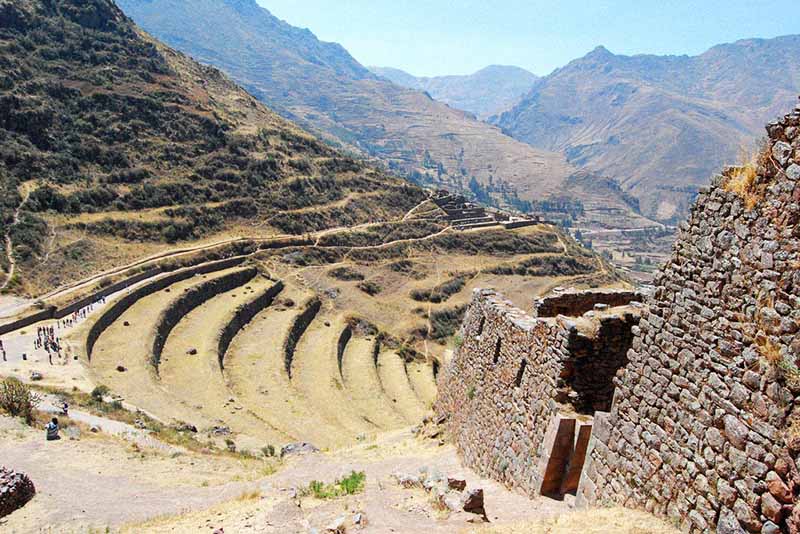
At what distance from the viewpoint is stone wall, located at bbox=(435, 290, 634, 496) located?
8438 mm

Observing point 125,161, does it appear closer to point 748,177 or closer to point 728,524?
point 748,177

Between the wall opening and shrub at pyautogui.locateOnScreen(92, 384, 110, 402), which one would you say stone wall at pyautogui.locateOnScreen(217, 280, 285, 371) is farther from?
the wall opening

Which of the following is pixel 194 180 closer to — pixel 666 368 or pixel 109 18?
pixel 109 18

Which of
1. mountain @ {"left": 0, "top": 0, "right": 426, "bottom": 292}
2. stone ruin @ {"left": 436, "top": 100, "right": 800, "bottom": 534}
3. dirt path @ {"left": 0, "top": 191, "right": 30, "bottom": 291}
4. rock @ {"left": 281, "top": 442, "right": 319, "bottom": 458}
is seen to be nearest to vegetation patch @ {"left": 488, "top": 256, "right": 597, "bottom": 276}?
mountain @ {"left": 0, "top": 0, "right": 426, "bottom": 292}

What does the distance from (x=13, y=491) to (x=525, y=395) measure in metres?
11.6

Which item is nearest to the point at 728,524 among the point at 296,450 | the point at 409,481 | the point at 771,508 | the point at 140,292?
the point at 771,508

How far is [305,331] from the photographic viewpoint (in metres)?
47.1

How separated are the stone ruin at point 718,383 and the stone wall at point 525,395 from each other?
72 mm

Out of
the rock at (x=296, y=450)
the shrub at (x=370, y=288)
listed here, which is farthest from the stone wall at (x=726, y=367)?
the shrub at (x=370, y=288)

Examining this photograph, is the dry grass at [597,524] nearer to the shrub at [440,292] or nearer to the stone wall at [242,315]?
the stone wall at [242,315]

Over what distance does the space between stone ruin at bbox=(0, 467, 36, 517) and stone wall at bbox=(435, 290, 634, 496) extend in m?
10.1

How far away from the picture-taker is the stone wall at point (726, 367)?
4.47m

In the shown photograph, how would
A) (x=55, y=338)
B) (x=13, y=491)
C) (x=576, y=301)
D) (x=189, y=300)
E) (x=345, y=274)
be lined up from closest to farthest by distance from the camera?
(x=576, y=301) < (x=13, y=491) < (x=55, y=338) < (x=189, y=300) < (x=345, y=274)

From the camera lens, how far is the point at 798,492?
4227 mm
